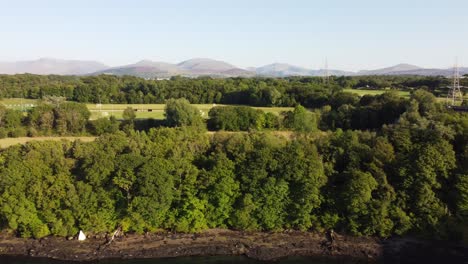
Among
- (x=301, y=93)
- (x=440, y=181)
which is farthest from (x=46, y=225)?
(x=301, y=93)

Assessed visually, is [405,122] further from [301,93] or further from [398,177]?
[301,93]

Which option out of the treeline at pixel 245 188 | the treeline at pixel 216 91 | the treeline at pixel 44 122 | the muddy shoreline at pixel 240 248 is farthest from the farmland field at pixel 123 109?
the muddy shoreline at pixel 240 248

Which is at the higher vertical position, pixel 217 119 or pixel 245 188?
pixel 217 119

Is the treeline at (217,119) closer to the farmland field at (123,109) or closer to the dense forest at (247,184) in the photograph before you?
the farmland field at (123,109)

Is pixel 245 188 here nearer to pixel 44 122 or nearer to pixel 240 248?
pixel 240 248

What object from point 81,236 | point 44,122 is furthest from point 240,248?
point 44,122

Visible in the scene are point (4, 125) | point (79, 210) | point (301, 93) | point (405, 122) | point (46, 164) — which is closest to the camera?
point (79, 210)
